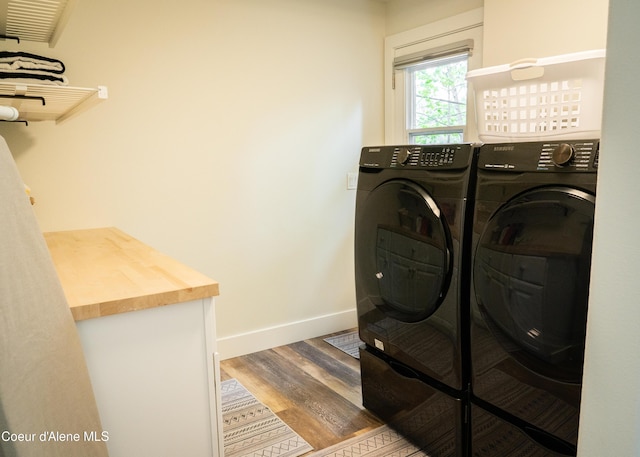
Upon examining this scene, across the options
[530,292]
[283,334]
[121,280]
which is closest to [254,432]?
[283,334]

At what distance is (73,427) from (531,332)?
1265 mm

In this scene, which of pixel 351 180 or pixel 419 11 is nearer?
pixel 419 11

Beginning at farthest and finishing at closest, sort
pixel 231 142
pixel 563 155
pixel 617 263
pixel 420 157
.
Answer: pixel 231 142 → pixel 420 157 → pixel 563 155 → pixel 617 263

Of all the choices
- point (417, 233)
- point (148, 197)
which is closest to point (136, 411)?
point (417, 233)

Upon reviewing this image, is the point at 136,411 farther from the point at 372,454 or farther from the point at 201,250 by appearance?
the point at 201,250

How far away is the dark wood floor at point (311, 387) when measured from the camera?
217 cm

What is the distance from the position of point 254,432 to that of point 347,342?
3.73ft

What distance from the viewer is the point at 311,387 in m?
2.54

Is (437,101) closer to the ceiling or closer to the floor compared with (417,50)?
closer to the floor

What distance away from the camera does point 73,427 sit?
0.94 m

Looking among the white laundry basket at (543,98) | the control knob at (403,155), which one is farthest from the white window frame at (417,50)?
the control knob at (403,155)

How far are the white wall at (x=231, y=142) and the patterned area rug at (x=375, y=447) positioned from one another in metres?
1.14

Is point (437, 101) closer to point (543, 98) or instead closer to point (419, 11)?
point (419, 11)

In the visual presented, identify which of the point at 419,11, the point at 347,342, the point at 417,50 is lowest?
the point at 347,342
